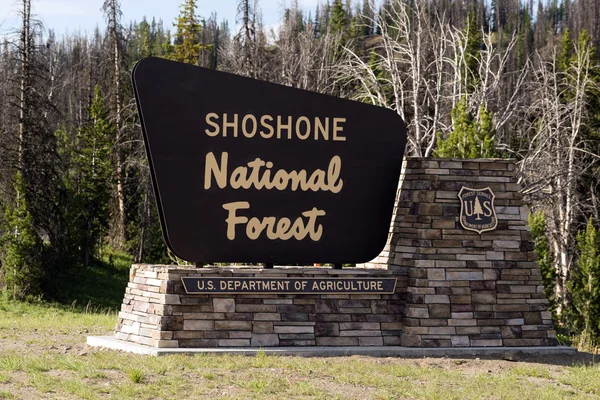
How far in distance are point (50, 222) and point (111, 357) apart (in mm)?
21048

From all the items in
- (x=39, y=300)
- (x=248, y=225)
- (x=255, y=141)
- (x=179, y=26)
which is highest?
(x=179, y=26)

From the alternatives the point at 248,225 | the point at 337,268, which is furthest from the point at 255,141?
the point at 337,268

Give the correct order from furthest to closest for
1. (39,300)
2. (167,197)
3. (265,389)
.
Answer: (39,300) < (167,197) < (265,389)

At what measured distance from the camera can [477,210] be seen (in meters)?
12.6

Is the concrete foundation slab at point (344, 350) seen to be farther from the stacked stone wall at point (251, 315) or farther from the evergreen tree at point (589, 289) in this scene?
the evergreen tree at point (589, 289)

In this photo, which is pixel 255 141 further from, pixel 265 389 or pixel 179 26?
pixel 179 26

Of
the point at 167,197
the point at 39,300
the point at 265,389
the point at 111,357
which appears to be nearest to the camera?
the point at 265,389

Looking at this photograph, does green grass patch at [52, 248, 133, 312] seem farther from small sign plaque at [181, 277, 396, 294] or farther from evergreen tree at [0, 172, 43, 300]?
small sign plaque at [181, 277, 396, 294]

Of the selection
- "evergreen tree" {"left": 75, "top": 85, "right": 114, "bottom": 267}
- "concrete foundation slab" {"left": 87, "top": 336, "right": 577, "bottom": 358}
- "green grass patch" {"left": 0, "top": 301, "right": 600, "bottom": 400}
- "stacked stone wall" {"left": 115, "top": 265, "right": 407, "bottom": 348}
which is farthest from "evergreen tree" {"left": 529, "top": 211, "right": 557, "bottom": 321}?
"evergreen tree" {"left": 75, "top": 85, "right": 114, "bottom": 267}

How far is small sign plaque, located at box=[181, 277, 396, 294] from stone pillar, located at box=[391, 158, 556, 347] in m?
0.57

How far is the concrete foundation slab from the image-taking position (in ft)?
36.2

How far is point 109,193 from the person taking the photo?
37031 mm

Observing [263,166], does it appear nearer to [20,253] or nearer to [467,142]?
[467,142]

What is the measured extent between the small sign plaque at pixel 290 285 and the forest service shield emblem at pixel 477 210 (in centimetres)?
153
